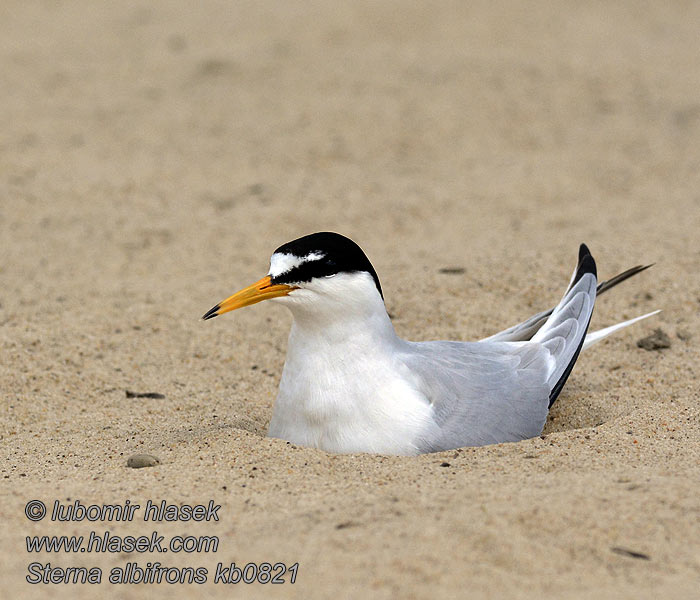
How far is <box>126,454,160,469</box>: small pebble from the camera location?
13.1 feet

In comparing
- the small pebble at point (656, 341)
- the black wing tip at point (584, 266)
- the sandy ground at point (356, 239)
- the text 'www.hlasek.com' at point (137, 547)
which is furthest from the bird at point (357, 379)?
the small pebble at point (656, 341)

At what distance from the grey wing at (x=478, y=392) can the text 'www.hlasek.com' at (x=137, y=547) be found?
1.11m

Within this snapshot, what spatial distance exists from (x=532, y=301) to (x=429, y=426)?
244 centimetres

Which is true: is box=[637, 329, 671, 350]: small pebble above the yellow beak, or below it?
below

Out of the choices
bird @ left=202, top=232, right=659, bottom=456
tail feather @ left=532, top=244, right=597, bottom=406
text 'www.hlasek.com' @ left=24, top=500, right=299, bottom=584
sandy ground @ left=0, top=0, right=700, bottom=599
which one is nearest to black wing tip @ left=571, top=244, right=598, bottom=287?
tail feather @ left=532, top=244, right=597, bottom=406

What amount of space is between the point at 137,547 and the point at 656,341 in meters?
3.47

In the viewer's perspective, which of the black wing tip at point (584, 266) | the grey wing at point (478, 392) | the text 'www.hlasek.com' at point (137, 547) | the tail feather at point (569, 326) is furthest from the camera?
the black wing tip at point (584, 266)

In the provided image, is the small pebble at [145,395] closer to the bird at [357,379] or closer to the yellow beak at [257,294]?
the bird at [357,379]

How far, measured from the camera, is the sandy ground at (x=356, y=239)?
321 cm

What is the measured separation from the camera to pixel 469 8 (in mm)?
13133

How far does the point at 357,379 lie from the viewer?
4.07m

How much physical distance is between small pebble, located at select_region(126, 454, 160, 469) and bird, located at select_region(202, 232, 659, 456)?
53cm

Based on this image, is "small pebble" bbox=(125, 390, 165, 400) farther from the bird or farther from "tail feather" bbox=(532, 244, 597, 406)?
"tail feather" bbox=(532, 244, 597, 406)

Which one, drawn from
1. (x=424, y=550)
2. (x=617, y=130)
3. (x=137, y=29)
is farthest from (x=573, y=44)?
(x=424, y=550)
